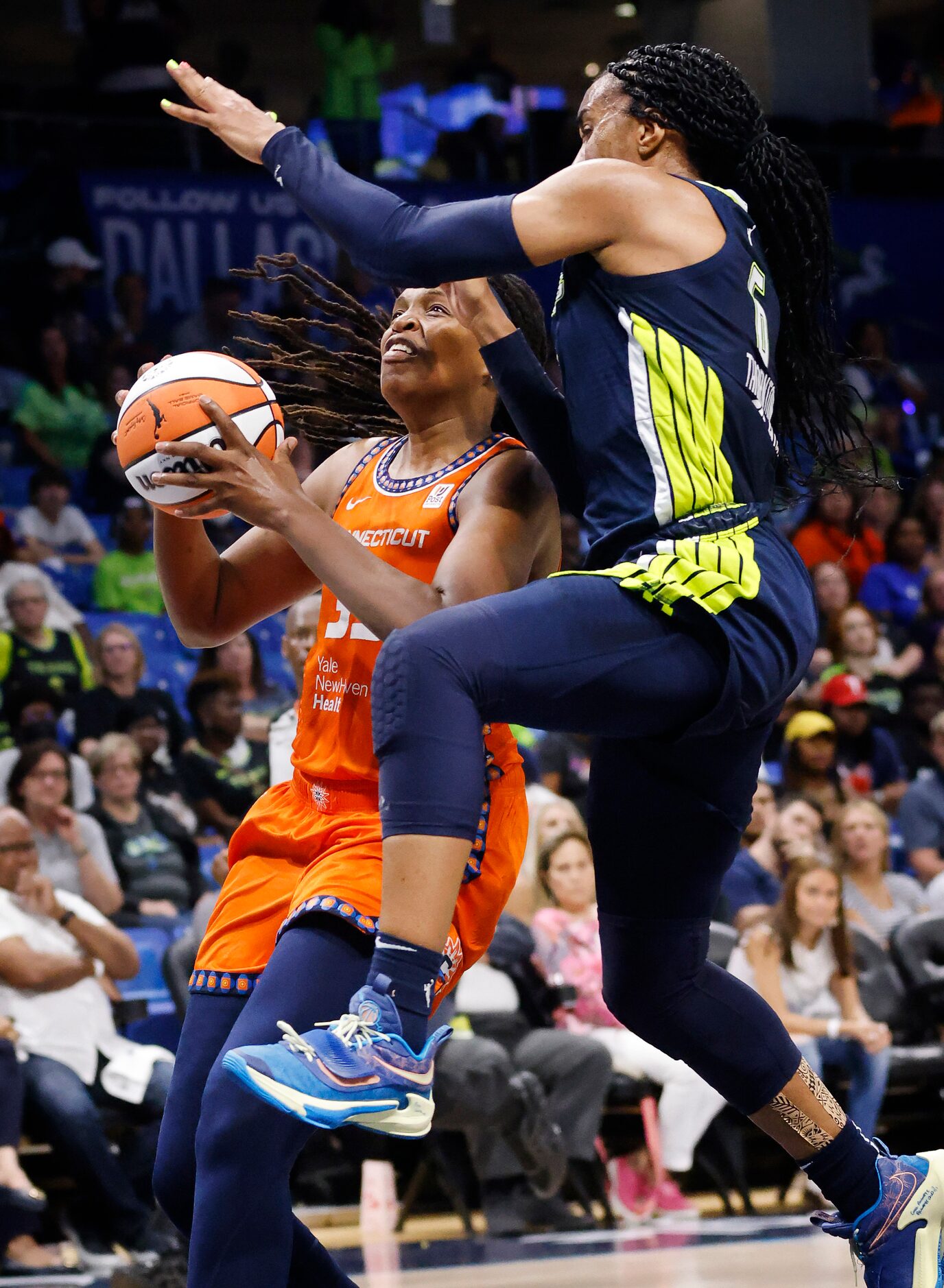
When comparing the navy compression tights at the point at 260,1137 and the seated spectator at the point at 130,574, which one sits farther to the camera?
the seated spectator at the point at 130,574

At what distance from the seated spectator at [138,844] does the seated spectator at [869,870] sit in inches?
110

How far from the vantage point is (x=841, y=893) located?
23.3 feet

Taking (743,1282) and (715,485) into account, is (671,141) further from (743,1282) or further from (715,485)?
(743,1282)

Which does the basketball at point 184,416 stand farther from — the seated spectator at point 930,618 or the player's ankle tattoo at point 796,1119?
the seated spectator at point 930,618

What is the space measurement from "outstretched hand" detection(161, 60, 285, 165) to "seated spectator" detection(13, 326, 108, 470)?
7.65 metres

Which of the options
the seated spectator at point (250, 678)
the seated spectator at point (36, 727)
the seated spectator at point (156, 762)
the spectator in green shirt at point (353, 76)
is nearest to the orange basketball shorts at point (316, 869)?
the seated spectator at point (36, 727)

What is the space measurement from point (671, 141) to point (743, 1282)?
326 centimetres

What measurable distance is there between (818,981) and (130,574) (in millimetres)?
4445

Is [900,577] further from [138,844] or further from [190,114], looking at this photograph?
[190,114]

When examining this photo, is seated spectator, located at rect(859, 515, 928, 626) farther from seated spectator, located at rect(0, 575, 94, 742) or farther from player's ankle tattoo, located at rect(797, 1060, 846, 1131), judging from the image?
player's ankle tattoo, located at rect(797, 1060, 846, 1131)

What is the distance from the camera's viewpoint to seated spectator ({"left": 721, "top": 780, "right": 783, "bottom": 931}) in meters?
7.28

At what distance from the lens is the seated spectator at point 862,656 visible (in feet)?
32.0

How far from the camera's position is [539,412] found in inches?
118

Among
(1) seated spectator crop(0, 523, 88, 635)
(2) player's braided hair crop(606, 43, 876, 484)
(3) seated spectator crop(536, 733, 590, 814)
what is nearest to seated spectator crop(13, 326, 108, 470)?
(1) seated spectator crop(0, 523, 88, 635)
